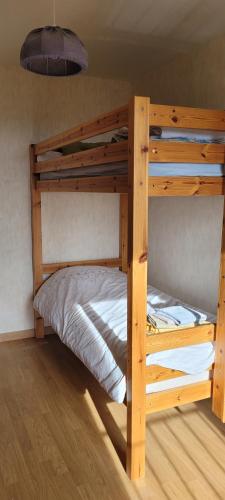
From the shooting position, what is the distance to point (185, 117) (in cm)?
179

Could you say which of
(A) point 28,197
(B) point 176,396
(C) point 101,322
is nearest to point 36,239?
(A) point 28,197

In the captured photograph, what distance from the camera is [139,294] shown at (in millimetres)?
1788

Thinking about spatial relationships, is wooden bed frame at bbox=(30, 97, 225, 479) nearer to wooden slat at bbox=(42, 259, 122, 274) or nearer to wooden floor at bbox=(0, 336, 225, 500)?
wooden floor at bbox=(0, 336, 225, 500)

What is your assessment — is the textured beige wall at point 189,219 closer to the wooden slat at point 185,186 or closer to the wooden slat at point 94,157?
the wooden slat at point 185,186

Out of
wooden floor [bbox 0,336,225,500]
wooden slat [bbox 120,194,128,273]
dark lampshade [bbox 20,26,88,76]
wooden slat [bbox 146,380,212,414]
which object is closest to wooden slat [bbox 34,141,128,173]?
dark lampshade [bbox 20,26,88,76]

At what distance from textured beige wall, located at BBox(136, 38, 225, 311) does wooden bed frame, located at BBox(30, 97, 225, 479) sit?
0.74m

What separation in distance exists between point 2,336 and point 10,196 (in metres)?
1.30

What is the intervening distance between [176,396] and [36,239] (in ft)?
6.65

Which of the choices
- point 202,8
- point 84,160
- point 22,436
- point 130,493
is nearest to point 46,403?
point 22,436

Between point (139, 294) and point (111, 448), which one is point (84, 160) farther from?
point (111, 448)

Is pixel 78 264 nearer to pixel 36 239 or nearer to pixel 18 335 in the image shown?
pixel 36 239

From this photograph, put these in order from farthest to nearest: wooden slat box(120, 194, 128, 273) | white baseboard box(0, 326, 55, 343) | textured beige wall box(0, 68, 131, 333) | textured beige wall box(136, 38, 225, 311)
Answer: wooden slat box(120, 194, 128, 273) < white baseboard box(0, 326, 55, 343) < textured beige wall box(0, 68, 131, 333) < textured beige wall box(136, 38, 225, 311)

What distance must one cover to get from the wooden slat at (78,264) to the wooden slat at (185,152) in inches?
84.3

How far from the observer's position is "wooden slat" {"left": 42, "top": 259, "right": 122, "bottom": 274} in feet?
12.0
